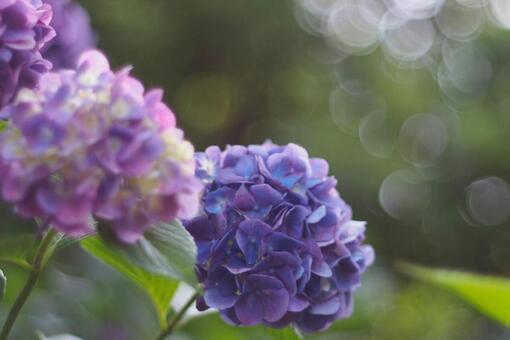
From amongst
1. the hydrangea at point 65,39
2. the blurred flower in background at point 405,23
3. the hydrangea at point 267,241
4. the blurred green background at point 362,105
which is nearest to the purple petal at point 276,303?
the hydrangea at point 267,241

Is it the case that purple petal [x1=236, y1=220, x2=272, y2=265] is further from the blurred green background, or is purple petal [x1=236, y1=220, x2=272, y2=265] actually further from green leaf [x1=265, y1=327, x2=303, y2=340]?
the blurred green background

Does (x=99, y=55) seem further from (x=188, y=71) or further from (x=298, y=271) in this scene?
(x=188, y=71)

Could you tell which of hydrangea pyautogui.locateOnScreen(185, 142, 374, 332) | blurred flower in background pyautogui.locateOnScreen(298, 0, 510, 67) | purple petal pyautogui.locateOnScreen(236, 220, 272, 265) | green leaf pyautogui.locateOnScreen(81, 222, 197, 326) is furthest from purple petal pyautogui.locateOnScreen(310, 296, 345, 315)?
blurred flower in background pyautogui.locateOnScreen(298, 0, 510, 67)

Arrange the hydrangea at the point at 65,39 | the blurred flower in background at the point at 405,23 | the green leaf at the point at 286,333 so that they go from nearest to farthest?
the green leaf at the point at 286,333, the hydrangea at the point at 65,39, the blurred flower in background at the point at 405,23

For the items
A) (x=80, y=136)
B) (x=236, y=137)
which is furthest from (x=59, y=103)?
(x=236, y=137)

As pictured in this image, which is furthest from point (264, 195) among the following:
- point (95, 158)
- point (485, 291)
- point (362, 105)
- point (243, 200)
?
point (362, 105)

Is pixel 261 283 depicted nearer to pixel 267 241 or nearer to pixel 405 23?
pixel 267 241

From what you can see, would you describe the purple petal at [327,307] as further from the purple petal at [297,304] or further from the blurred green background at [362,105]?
the blurred green background at [362,105]
